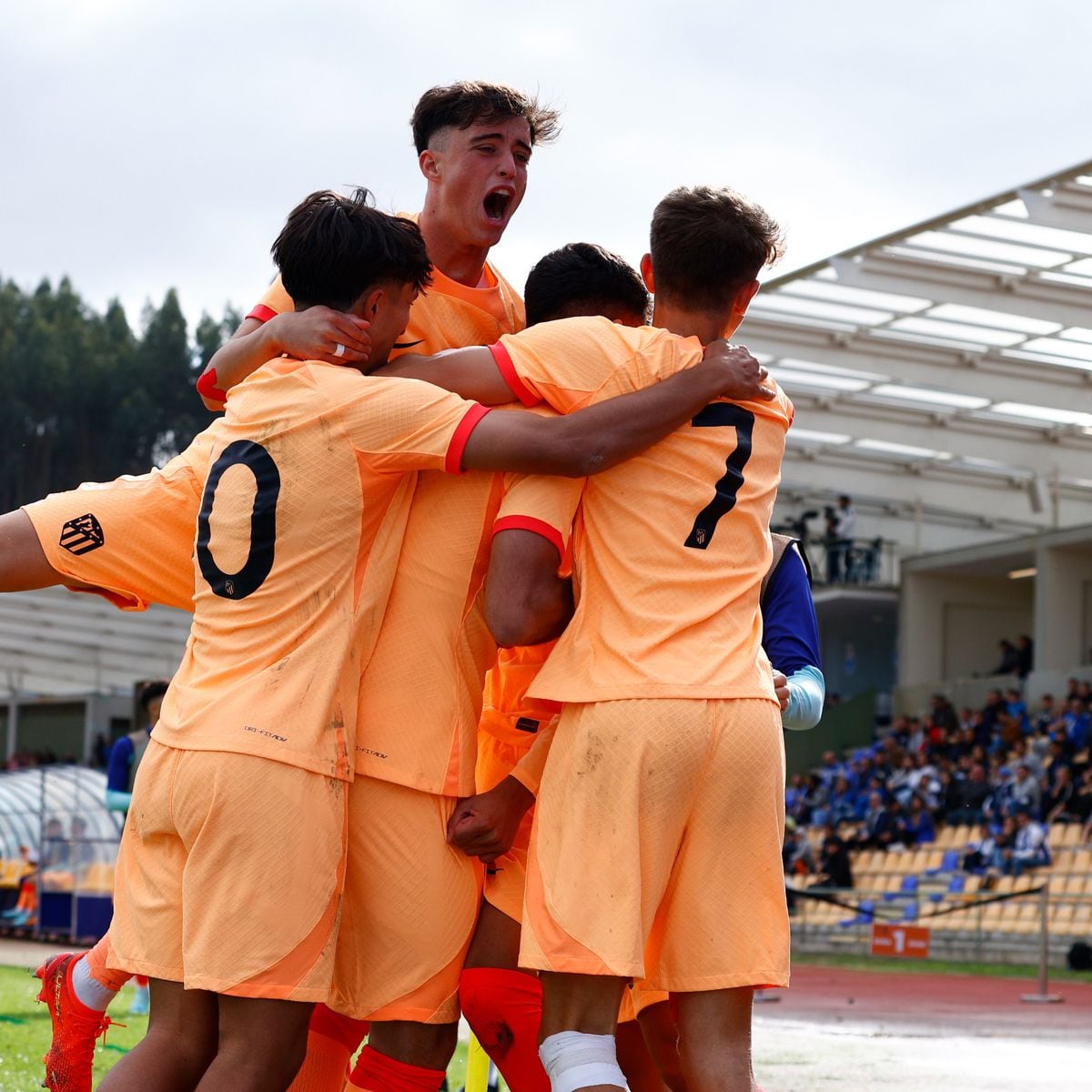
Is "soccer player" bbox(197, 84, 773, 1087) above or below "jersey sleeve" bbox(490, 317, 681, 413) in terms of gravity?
below

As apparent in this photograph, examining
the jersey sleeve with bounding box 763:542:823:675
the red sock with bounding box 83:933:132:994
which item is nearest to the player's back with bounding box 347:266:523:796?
the jersey sleeve with bounding box 763:542:823:675

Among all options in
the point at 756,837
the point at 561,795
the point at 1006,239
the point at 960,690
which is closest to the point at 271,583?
the point at 561,795

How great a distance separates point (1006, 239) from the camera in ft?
69.5

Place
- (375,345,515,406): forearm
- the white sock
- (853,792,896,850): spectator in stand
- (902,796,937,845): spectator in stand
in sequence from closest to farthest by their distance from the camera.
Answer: (375,345,515,406): forearm, the white sock, (902,796,937,845): spectator in stand, (853,792,896,850): spectator in stand

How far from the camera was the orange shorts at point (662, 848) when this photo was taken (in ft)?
11.6

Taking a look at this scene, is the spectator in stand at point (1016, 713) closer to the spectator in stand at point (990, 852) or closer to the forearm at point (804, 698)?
the spectator in stand at point (990, 852)

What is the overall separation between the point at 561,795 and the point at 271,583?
758 millimetres

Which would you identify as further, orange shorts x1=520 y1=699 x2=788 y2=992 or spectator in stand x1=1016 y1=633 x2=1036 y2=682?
spectator in stand x1=1016 y1=633 x2=1036 y2=682

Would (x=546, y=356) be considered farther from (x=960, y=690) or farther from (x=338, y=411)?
(x=960, y=690)

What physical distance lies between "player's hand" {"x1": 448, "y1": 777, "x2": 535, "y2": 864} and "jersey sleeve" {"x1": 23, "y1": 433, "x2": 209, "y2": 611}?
0.96 m

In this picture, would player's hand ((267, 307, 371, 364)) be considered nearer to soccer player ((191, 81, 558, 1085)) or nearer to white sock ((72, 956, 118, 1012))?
soccer player ((191, 81, 558, 1085))

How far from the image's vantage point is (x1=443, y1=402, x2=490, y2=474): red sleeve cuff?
12.3 feet

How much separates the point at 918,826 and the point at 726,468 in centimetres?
2356

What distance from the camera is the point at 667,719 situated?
3.62 meters
